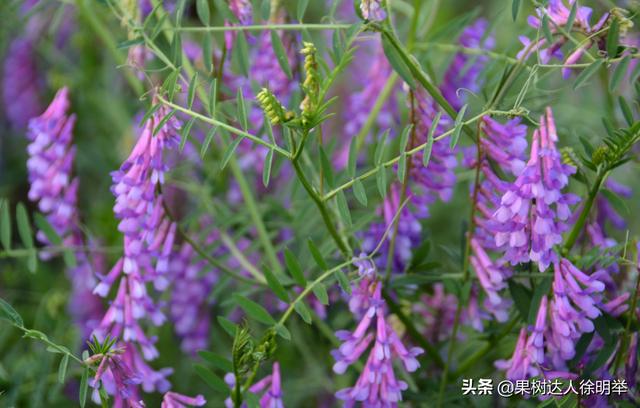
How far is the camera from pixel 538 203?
555 mm

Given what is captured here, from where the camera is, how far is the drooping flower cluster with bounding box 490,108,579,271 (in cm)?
55

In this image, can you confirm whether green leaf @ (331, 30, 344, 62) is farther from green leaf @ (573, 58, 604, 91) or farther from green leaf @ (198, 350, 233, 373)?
green leaf @ (198, 350, 233, 373)

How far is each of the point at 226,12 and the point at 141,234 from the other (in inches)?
13.2

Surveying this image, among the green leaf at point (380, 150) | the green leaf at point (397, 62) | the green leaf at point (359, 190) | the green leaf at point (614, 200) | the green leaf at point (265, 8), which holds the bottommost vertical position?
the green leaf at point (614, 200)

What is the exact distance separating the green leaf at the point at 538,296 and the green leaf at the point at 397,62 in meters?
0.30

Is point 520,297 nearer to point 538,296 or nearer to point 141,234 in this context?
point 538,296

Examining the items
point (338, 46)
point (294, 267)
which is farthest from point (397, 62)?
point (294, 267)

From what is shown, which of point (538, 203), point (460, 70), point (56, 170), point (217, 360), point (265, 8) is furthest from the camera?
point (460, 70)

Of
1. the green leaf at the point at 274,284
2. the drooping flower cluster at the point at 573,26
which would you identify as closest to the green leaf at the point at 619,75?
the drooping flower cluster at the point at 573,26

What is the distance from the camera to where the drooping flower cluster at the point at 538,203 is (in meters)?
0.55

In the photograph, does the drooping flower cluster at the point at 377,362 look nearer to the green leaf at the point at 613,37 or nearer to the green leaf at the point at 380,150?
the green leaf at the point at 380,150

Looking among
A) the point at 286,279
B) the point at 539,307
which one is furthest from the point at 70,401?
the point at 539,307

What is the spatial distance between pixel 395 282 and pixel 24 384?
2.35ft

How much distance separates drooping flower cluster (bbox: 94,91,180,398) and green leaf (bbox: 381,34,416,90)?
28 cm
